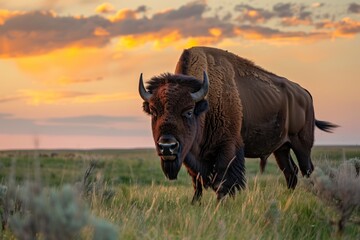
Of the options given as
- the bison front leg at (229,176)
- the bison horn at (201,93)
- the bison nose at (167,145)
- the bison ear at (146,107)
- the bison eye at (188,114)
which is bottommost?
the bison front leg at (229,176)

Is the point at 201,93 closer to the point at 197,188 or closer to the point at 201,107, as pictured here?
the point at 201,107

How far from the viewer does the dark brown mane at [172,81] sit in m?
8.89

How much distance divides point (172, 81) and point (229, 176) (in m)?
1.98

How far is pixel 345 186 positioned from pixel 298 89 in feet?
Answer: 22.5

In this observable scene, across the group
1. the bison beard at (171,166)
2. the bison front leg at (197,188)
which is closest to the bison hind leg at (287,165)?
the bison front leg at (197,188)

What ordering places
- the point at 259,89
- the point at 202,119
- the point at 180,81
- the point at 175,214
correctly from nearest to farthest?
the point at 175,214
the point at 180,81
the point at 202,119
the point at 259,89

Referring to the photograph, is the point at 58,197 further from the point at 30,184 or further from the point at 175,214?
the point at 175,214

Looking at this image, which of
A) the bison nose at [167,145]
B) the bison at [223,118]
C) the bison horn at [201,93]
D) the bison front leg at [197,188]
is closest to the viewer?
the bison nose at [167,145]

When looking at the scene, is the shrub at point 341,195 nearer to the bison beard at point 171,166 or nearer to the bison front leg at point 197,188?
the bison beard at point 171,166

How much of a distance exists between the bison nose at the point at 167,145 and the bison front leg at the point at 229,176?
178 cm

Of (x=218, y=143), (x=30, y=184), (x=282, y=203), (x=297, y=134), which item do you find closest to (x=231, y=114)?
(x=218, y=143)

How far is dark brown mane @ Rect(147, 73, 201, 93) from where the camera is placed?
29.2 ft

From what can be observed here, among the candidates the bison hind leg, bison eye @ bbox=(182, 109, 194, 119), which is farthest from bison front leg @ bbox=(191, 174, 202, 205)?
the bison hind leg

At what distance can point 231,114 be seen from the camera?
10094 mm
